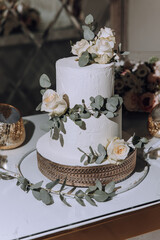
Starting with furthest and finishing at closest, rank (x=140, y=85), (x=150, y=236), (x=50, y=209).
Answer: (x=140, y=85) → (x=150, y=236) → (x=50, y=209)

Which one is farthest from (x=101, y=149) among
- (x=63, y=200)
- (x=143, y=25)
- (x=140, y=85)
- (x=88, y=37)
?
(x=143, y=25)

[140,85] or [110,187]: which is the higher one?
[140,85]

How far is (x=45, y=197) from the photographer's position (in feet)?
2.07

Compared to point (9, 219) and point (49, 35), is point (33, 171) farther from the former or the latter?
point (49, 35)

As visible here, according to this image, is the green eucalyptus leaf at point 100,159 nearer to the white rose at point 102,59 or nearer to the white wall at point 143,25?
the white rose at point 102,59

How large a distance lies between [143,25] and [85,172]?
120 centimetres

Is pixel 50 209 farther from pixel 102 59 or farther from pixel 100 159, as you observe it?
pixel 102 59

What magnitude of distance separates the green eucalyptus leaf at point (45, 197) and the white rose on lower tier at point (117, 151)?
5.2 inches

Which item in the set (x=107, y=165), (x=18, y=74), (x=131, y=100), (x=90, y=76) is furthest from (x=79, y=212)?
(x=18, y=74)

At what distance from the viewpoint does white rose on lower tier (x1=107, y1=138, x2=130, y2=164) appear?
65 cm

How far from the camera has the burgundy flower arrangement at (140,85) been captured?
109 centimetres

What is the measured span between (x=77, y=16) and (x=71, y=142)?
1.84 m

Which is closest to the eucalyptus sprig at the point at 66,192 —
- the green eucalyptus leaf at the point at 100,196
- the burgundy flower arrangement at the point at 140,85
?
the green eucalyptus leaf at the point at 100,196

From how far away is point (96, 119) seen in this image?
666 millimetres
